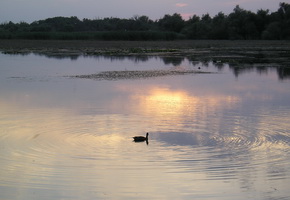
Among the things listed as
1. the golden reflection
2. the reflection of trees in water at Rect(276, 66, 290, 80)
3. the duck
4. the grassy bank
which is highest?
the grassy bank

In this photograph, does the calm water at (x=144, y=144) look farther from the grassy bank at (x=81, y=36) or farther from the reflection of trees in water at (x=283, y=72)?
the grassy bank at (x=81, y=36)

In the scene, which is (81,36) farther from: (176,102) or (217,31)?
(176,102)

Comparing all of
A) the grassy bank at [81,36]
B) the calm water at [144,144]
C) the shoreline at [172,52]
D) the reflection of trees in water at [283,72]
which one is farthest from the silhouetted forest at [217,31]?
the calm water at [144,144]

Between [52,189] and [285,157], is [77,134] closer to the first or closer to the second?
[52,189]

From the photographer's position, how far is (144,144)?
8.09m

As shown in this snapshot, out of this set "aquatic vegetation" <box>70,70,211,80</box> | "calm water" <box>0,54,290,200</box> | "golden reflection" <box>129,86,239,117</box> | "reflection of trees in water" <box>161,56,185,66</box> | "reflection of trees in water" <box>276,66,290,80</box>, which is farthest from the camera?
"reflection of trees in water" <box>161,56,185,66</box>

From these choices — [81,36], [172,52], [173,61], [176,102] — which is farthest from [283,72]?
[81,36]

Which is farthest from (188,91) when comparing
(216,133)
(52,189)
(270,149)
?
(52,189)

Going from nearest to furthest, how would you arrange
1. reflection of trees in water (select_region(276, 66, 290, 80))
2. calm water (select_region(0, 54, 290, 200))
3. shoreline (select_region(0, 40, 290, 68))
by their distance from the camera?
calm water (select_region(0, 54, 290, 200)), reflection of trees in water (select_region(276, 66, 290, 80)), shoreline (select_region(0, 40, 290, 68))

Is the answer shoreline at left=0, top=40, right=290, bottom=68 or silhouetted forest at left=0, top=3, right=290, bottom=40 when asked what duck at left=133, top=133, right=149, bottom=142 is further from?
silhouetted forest at left=0, top=3, right=290, bottom=40

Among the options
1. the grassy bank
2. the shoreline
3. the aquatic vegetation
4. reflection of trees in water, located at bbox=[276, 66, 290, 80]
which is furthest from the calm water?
the grassy bank

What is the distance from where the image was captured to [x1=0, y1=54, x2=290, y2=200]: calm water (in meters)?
6.14

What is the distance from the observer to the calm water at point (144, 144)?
242 inches

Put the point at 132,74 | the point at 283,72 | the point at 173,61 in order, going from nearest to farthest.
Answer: the point at 132,74 < the point at 283,72 < the point at 173,61
